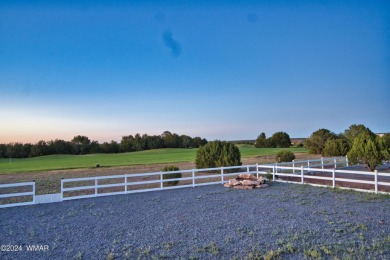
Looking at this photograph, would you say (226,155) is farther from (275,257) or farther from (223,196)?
(275,257)

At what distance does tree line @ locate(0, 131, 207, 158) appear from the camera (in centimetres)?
6178

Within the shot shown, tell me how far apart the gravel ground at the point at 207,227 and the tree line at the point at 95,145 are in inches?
2096

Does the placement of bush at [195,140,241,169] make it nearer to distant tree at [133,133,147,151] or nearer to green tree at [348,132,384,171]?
green tree at [348,132,384,171]

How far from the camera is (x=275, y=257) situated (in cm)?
529

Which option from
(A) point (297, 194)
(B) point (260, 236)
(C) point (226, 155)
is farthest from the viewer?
(C) point (226, 155)

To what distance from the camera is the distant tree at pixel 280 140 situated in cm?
7551

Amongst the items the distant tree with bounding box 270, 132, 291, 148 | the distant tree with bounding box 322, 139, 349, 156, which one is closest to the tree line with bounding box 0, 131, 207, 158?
the distant tree with bounding box 270, 132, 291, 148

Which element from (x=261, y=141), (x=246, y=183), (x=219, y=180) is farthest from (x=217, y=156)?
(x=261, y=141)

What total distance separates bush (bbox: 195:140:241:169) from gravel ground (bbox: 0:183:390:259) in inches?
481

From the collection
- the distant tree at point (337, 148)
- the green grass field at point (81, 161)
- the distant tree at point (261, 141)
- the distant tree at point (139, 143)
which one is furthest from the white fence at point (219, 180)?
the distant tree at point (139, 143)

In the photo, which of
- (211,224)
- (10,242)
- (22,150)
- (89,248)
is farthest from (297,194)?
(22,150)

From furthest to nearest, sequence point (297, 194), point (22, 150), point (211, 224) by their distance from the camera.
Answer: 1. point (22, 150)
2. point (297, 194)
3. point (211, 224)

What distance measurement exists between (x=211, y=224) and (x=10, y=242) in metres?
4.43

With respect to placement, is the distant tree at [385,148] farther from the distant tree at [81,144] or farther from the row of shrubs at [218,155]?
the distant tree at [81,144]
